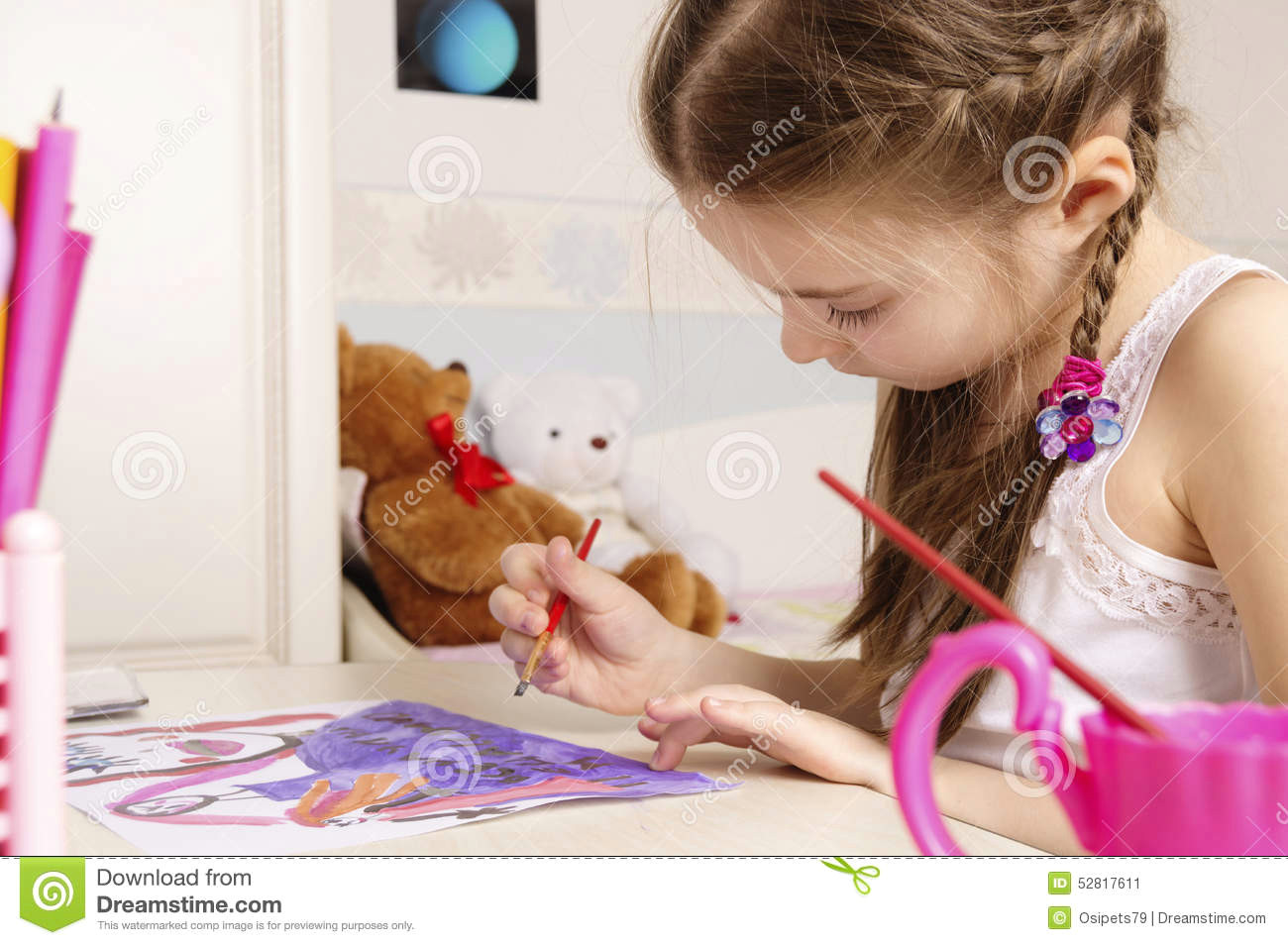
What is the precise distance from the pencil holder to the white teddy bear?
4.48 ft

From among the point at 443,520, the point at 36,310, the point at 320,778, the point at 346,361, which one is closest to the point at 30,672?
the point at 36,310

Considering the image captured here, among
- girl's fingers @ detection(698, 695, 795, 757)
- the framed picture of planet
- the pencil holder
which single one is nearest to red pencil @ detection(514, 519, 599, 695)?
girl's fingers @ detection(698, 695, 795, 757)

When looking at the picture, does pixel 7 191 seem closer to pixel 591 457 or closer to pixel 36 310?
pixel 36 310

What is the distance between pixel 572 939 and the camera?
1.03 ft

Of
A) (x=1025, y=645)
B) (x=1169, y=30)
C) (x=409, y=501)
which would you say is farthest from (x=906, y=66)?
(x=409, y=501)

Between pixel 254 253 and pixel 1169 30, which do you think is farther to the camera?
pixel 254 253

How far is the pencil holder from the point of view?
225 mm

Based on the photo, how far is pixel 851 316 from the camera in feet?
1.87

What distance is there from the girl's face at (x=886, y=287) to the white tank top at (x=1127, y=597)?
2.4 inches

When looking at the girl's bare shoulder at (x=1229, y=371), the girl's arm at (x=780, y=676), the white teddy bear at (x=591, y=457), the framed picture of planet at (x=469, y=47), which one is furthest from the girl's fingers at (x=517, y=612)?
the framed picture of planet at (x=469, y=47)

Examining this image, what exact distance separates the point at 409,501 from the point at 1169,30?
1168 millimetres

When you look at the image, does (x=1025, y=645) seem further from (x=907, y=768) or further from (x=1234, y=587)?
(x=1234, y=587)

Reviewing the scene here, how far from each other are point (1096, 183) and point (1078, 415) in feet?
0.37

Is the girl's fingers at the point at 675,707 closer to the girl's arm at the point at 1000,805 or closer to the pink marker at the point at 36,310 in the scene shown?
the girl's arm at the point at 1000,805
